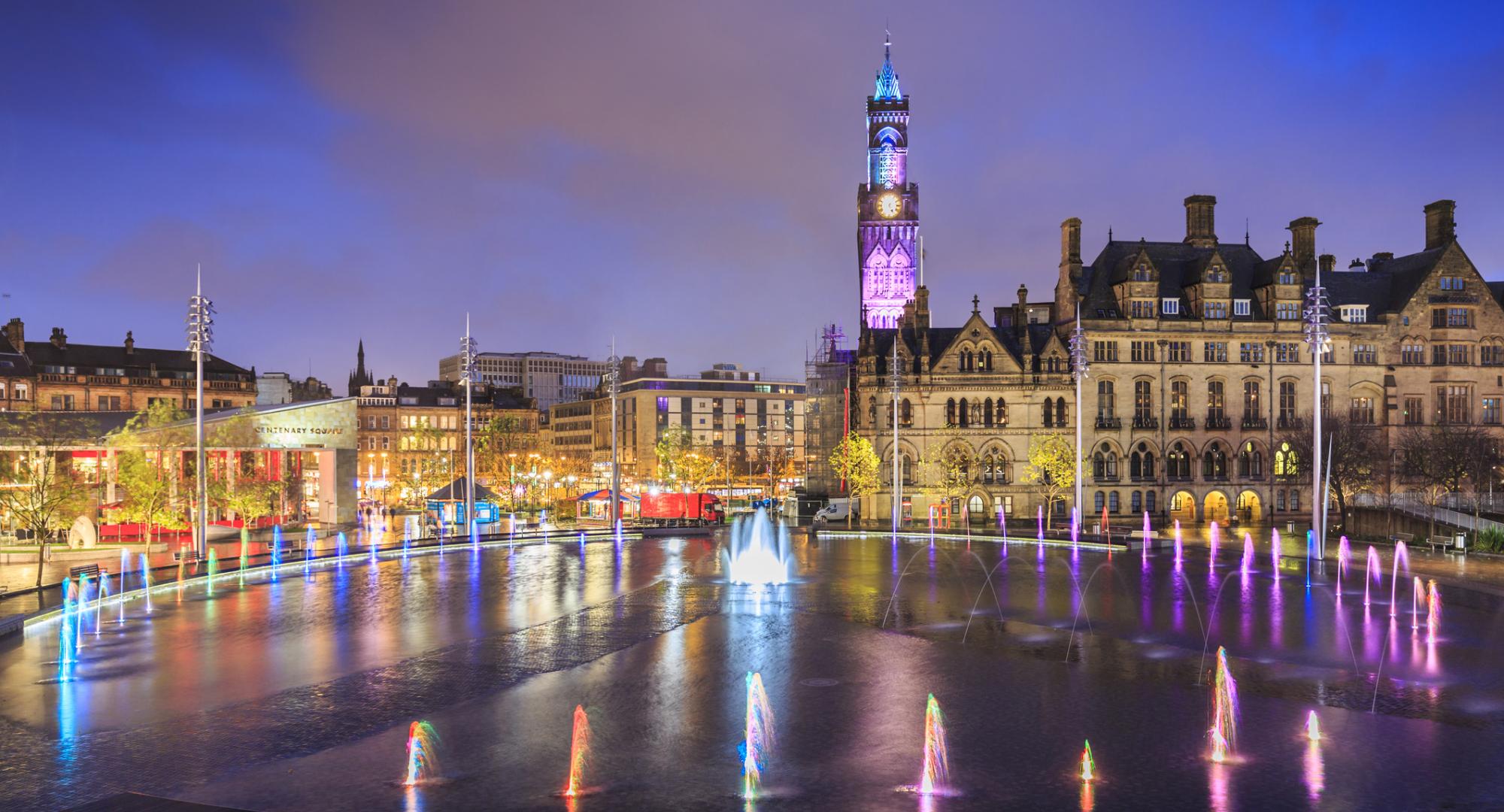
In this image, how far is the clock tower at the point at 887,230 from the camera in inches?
4688

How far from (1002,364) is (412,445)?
94.1 meters

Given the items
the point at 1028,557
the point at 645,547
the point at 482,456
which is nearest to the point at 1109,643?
the point at 1028,557

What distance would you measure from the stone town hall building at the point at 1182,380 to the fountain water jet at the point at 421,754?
6378 centimetres

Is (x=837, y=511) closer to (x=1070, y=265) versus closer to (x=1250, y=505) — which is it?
(x=1070, y=265)

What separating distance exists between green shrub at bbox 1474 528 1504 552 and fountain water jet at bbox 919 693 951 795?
1621 inches

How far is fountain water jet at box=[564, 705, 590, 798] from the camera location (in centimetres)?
1530

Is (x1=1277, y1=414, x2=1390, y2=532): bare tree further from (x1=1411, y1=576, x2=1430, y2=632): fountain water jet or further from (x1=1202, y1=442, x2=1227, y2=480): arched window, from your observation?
(x1=1411, y1=576, x2=1430, y2=632): fountain water jet

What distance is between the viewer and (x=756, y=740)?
17797mm

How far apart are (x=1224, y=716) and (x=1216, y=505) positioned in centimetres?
6920

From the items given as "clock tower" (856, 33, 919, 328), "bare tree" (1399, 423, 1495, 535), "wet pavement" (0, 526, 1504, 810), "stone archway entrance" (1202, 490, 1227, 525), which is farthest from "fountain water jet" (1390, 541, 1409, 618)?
"clock tower" (856, 33, 919, 328)

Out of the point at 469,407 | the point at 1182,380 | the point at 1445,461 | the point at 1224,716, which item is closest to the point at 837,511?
the point at 1182,380

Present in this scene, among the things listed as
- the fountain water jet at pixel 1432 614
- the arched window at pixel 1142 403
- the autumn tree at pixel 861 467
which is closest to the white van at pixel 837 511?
the autumn tree at pixel 861 467

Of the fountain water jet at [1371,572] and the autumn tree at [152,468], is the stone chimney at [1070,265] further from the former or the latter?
the autumn tree at [152,468]

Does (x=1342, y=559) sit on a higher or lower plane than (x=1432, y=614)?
lower
